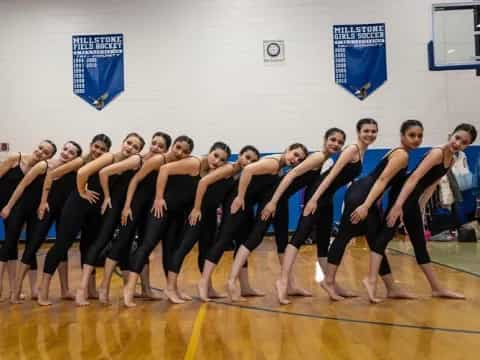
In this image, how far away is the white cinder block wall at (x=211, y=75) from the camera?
9609mm

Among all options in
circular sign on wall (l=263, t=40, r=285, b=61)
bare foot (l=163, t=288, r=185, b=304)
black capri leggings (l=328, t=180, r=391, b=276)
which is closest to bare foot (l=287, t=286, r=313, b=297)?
black capri leggings (l=328, t=180, r=391, b=276)

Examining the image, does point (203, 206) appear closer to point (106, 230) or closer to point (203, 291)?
point (203, 291)

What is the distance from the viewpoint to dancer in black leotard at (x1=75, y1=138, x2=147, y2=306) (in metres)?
3.90

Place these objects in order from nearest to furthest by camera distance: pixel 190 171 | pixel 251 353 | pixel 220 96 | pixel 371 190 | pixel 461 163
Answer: pixel 251 353 < pixel 371 190 < pixel 190 171 < pixel 461 163 < pixel 220 96

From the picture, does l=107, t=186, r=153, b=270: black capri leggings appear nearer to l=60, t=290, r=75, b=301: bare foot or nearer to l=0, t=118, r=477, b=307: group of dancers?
l=0, t=118, r=477, b=307: group of dancers

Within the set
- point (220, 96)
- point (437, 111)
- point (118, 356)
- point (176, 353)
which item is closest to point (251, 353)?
point (176, 353)

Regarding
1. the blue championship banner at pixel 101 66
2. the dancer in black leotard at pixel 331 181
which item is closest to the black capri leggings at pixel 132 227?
the dancer in black leotard at pixel 331 181

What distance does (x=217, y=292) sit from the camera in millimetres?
4215

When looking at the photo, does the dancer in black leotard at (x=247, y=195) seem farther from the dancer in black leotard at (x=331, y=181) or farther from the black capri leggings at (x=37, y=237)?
the black capri leggings at (x=37, y=237)

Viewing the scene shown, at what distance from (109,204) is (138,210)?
24 cm

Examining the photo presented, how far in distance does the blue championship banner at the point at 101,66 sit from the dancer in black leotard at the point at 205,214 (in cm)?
631

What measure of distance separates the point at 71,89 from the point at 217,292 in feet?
23.2

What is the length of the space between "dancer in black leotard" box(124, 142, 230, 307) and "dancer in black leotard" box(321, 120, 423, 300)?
115 centimetres

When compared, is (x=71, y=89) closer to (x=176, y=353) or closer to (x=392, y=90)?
(x=392, y=90)
